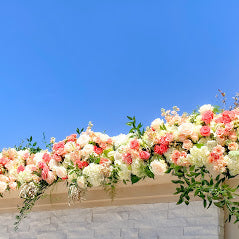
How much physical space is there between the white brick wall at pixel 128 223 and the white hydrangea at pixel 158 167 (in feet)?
1.68

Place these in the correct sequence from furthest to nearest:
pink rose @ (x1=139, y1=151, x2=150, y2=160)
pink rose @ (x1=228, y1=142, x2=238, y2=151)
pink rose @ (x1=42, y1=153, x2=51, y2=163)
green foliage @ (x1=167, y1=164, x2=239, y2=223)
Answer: pink rose @ (x1=42, y1=153, x2=51, y2=163)
pink rose @ (x1=139, y1=151, x2=150, y2=160)
pink rose @ (x1=228, y1=142, x2=238, y2=151)
green foliage @ (x1=167, y1=164, x2=239, y2=223)

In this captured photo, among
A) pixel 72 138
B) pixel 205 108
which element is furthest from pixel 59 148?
pixel 205 108

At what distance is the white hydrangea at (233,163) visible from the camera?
4.94m

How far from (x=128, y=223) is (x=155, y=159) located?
3.03 feet

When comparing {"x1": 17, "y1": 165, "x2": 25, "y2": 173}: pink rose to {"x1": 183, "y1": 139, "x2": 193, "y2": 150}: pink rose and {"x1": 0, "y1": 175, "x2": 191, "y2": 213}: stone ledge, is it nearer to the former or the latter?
{"x1": 0, "y1": 175, "x2": 191, "y2": 213}: stone ledge

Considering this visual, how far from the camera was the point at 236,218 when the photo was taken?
505 centimetres

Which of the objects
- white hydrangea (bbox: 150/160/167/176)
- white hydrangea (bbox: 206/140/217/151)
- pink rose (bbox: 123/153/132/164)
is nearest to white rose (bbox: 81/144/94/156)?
pink rose (bbox: 123/153/132/164)

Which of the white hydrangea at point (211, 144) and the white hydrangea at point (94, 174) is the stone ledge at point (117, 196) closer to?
the white hydrangea at point (94, 174)

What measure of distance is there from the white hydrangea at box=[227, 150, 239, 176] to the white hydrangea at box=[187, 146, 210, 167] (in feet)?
0.83

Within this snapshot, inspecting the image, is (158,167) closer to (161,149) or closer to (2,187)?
(161,149)

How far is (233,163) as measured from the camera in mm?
4941

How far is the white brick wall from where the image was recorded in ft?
17.2

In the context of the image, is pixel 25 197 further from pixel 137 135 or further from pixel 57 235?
pixel 137 135

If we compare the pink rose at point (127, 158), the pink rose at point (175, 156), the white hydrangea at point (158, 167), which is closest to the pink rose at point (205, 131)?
the pink rose at point (175, 156)
